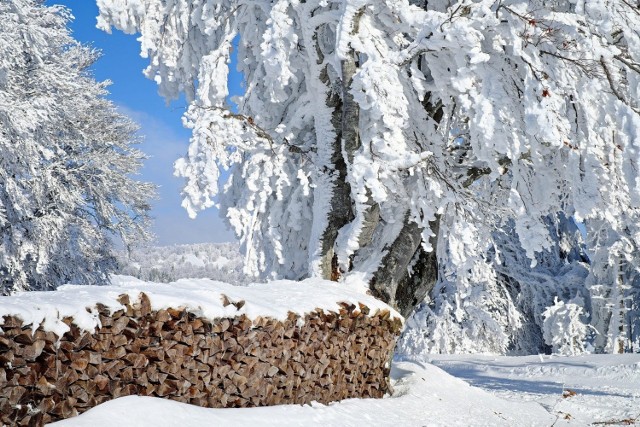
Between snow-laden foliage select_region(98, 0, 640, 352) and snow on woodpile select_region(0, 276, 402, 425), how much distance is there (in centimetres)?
132

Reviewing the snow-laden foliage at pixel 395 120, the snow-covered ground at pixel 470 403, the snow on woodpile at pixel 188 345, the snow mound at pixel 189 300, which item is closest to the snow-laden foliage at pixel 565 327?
the snow-covered ground at pixel 470 403

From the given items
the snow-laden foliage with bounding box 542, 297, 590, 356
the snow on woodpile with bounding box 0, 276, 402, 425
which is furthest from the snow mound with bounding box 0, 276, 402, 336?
the snow-laden foliage with bounding box 542, 297, 590, 356

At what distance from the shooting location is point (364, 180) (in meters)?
7.17

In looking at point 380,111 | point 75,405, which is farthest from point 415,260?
point 75,405

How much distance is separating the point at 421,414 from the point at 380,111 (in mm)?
3489

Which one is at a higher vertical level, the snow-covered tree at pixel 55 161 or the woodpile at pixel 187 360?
the snow-covered tree at pixel 55 161

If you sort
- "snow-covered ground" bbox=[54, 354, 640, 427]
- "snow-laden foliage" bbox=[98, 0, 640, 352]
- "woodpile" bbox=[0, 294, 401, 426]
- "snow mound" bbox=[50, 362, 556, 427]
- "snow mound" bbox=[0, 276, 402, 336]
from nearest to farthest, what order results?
"woodpile" bbox=[0, 294, 401, 426] → "snow mound" bbox=[0, 276, 402, 336] → "snow mound" bbox=[50, 362, 556, 427] → "snow-covered ground" bbox=[54, 354, 640, 427] → "snow-laden foliage" bbox=[98, 0, 640, 352]

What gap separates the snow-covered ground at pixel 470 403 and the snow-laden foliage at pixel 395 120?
150cm

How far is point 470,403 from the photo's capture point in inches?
328

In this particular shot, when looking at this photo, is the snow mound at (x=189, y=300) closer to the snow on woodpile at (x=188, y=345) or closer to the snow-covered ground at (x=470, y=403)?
the snow on woodpile at (x=188, y=345)

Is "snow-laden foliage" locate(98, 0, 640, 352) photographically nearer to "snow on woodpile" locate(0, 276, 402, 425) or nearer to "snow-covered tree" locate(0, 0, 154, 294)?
"snow on woodpile" locate(0, 276, 402, 425)

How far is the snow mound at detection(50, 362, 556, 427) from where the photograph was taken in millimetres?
4527

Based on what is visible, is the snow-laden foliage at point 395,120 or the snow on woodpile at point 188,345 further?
the snow-laden foliage at point 395,120

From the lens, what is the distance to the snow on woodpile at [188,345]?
13.5 ft
